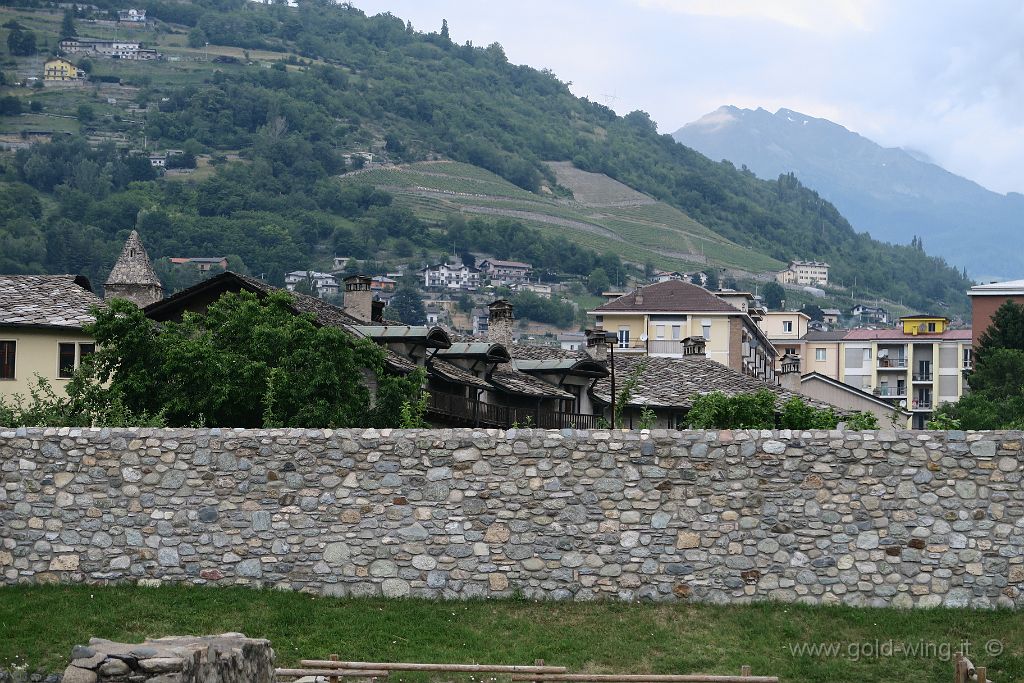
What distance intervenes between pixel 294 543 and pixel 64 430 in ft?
12.8

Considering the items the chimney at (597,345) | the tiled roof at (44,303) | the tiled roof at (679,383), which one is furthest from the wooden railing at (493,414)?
the tiled roof at (44,303)

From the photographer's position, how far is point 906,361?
141000mm

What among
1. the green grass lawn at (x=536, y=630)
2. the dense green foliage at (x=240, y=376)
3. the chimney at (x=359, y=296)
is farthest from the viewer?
the chimney at (x=359, y=296)

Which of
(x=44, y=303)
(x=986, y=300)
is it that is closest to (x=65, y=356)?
(x=44, y=303)

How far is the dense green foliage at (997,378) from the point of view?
75188 millimetres

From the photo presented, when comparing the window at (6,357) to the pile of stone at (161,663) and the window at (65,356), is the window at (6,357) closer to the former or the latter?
the window at (65,356)

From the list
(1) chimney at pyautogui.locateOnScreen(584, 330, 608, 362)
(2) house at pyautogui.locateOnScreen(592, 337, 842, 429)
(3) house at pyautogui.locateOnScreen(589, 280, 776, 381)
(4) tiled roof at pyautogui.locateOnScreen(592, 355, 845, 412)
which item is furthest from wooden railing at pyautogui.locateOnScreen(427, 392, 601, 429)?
(3) house at pyautogui.locateOnScreen(589, 280, 776, 381)

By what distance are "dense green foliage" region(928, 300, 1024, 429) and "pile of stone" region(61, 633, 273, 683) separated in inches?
2217

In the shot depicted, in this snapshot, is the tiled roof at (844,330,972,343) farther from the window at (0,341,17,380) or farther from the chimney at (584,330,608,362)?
the window at (0,341,17,380)

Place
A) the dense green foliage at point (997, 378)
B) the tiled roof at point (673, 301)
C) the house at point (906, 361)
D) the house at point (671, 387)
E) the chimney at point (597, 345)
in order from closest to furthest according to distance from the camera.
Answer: the house at point (671, 387), the chimney at point (597, 345), the dense green foliage at point (997, 378), the tiled roof at point (673, 301), the house at point (906, 361)

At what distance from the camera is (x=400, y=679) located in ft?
61.7

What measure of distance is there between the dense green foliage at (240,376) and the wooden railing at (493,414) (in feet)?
17.3

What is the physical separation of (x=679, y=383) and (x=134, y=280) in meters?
22.5

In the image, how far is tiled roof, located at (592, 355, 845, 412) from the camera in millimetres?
50719
